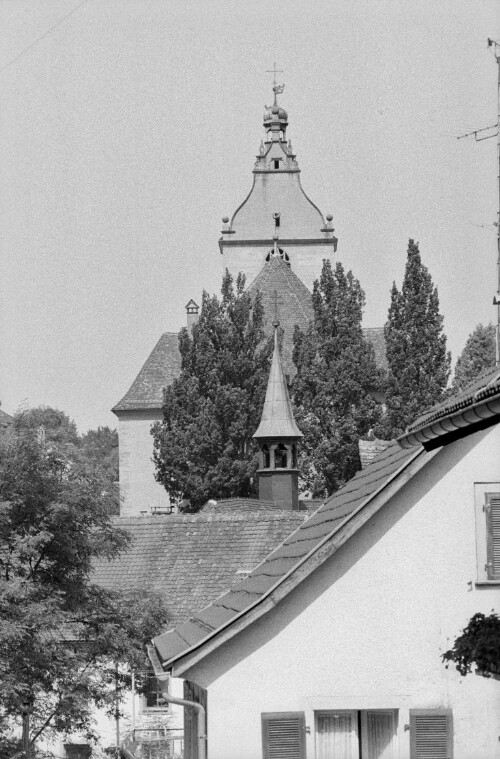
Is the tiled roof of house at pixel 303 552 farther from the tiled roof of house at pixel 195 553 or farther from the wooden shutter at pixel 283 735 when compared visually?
the tiled roof of house at pixel 195 553

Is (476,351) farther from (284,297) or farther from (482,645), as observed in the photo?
(482,645)

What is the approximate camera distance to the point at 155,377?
247ft

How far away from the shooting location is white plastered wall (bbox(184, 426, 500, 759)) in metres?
10.7

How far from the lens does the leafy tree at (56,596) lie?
1942 centimetres

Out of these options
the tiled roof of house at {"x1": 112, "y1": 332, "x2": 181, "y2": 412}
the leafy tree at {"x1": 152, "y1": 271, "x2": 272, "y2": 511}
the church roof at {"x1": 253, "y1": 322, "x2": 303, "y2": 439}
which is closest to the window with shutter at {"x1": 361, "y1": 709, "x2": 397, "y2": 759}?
the church roof at {"x1": 253, "y1": 322, "x2": 303, "y2": 439}

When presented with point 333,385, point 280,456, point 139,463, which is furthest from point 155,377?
point 280,456

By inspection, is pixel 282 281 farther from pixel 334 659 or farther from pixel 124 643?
pixel 334 659

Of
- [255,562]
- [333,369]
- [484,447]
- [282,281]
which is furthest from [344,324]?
[484,447]

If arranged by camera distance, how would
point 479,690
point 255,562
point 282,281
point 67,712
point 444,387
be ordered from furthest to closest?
point 282,281
point 444,387
point 255,562
point 67,712
point 479,690

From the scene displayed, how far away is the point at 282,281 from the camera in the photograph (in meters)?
77.3

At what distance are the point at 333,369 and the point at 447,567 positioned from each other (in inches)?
1946

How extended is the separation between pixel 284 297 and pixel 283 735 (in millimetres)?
66010

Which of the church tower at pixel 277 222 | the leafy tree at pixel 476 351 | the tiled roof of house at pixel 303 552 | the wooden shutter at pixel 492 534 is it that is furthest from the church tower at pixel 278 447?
the wooden shutter at pixel 492 534

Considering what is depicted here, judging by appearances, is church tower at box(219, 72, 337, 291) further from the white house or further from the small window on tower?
the white house
